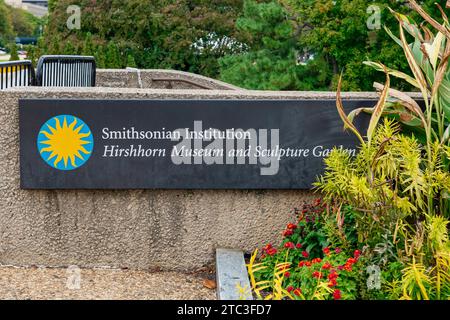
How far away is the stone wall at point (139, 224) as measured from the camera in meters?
5.96

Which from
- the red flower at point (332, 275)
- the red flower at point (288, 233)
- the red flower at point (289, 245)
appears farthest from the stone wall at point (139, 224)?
the red flower at point (332, 275)

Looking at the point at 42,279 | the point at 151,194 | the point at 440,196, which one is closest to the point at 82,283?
the point at 42,279

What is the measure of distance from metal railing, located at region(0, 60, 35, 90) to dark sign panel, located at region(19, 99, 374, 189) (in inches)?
78.1

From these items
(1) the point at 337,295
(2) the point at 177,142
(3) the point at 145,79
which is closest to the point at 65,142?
(2) the point at 177,142

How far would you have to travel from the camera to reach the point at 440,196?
520 cm

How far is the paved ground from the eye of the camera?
208 inches

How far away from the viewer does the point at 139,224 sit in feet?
19.7

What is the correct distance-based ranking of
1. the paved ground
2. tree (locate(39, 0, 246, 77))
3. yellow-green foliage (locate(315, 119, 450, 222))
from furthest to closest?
tree (locate(39, 0, 246, 77))
the paved ground
yellow-green foliage (locate(315, 119, 450, 222))

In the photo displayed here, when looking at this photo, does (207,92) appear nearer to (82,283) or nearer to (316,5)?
(82,283)

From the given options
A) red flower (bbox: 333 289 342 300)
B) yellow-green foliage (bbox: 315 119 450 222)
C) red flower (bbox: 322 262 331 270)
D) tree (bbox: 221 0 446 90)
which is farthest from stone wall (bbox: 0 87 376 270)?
tree (bbox: 221 0 446 90)

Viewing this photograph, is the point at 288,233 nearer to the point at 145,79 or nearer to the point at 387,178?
the point at 387,178

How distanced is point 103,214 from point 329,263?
1.97 metres

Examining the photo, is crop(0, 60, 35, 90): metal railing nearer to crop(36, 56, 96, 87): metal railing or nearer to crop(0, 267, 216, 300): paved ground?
crop(36, 56, 96, 87): metal railing

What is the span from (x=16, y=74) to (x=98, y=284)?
124 inches
